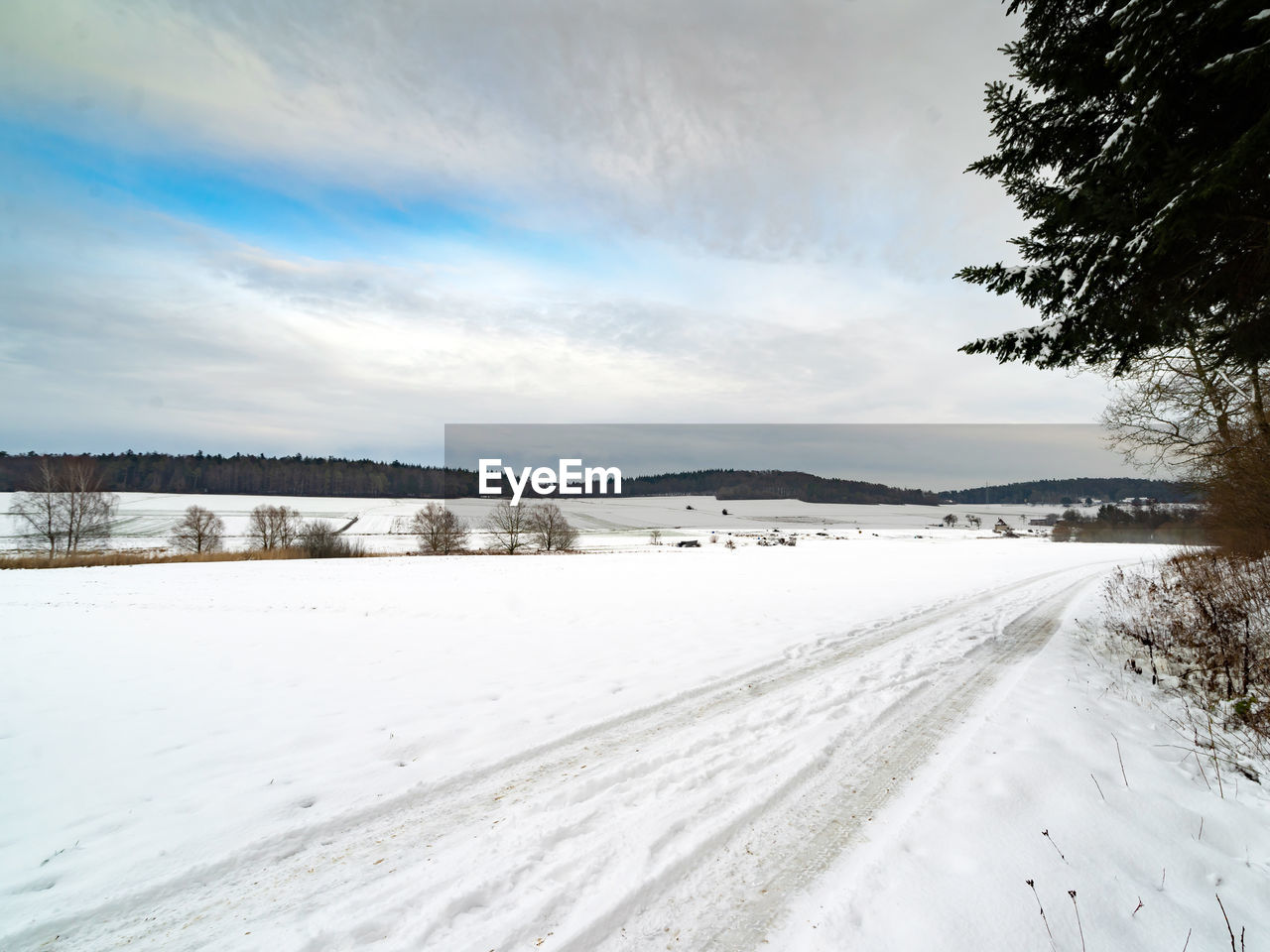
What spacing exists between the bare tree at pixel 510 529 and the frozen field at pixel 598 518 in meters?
4.73

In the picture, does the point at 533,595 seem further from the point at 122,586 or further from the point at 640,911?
the point at 122,586

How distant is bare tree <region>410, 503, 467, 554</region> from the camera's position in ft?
170

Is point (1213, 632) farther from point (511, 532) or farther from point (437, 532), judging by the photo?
point (437, 532)

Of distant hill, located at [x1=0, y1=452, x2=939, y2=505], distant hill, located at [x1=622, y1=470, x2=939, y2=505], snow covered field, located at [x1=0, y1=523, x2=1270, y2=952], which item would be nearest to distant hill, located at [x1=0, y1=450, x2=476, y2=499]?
distant hill, located at [x1=0, y1=452, x2=939, y2=505]

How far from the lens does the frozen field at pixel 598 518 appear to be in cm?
6456

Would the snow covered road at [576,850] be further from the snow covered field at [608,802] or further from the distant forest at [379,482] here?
the distant forest at [379,482]

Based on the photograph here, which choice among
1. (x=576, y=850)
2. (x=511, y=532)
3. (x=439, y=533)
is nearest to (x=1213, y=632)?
(x=576, y=850)

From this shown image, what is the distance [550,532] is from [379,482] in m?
91.0

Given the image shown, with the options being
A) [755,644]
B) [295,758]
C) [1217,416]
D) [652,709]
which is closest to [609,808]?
[652,709]

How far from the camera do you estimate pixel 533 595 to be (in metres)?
16.7

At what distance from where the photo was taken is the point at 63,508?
47500 millimetres

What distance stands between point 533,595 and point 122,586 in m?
16.3

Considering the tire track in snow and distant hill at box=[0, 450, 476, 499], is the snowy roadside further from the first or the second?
distant hill at box=[0, 450, 476, 499]

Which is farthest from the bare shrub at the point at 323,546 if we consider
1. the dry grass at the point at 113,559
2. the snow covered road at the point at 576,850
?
the snow covered road at the point at 576,850
